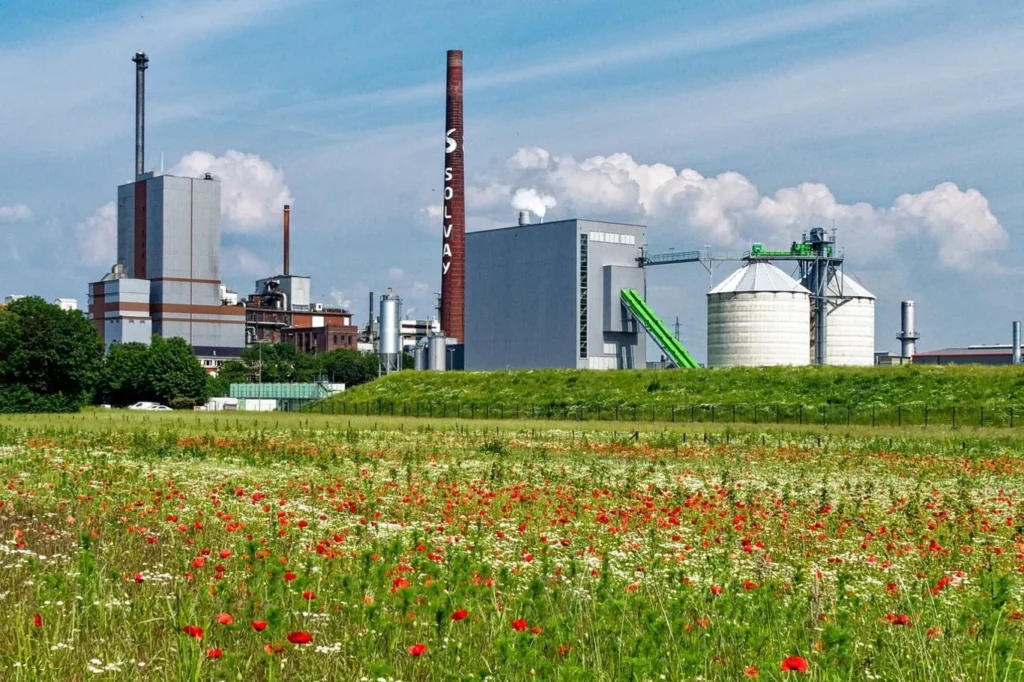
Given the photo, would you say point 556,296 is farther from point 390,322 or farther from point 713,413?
point 713,413

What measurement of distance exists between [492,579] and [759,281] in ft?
295

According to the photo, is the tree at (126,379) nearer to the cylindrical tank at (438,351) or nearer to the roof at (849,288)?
the cylindrical tank at (438,351)

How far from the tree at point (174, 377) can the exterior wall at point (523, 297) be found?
28.3 m

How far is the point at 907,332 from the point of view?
5049 inches

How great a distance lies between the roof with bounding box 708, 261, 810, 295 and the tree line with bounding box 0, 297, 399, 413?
5016 centimetres

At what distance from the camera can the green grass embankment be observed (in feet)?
212

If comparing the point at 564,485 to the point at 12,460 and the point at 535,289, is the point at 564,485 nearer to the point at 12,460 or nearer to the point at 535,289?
the point at 12,460

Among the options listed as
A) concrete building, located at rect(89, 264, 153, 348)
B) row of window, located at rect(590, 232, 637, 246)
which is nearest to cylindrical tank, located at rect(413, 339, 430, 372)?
row of window, located at rect(590, 232, 637, 246)

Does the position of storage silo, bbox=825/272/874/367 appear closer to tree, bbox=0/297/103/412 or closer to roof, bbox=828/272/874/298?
roof, bbox=828/272/874/298

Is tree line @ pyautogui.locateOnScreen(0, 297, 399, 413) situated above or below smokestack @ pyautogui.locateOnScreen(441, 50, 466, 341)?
below

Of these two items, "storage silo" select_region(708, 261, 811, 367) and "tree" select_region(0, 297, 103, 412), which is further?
"storage silo" select_region(708, 261, 811, 367)

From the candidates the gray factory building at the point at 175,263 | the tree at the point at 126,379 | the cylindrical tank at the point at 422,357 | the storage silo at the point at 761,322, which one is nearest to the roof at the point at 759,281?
the storage silo at the point at 761,322

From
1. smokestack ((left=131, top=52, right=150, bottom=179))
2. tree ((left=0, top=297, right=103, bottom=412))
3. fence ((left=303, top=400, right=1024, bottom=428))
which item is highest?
smokestack ((left=131, top=52, right=150, bottom=179))

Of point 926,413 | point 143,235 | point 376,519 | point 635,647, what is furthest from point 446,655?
point 143,235
